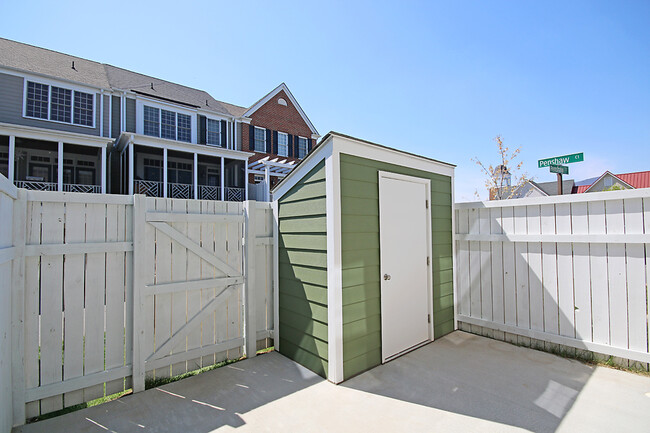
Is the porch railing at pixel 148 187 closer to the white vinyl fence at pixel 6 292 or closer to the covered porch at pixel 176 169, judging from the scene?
A: the covered porch at pixel 176 169

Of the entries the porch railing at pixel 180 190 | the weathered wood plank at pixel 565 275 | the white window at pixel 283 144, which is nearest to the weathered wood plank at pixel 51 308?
the weathered wood plank at pixel 565 275

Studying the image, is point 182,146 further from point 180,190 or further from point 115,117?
point 115,117

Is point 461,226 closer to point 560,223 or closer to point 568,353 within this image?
point 560,223

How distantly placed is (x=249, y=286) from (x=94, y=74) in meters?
13.9

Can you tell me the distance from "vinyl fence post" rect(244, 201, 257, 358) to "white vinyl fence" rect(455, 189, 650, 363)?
2.98 meters

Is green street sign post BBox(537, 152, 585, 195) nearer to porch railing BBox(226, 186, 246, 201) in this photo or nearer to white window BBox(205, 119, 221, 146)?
porch railing BBox(226, 186, 246, 201)

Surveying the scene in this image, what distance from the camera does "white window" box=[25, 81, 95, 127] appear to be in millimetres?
10375

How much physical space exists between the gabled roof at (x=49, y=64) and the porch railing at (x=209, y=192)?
5264 millimetres

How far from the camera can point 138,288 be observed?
8.80 feet

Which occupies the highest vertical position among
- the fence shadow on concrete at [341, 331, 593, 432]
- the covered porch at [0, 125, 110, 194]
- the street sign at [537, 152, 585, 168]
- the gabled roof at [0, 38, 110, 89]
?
the gabled roof at [0, 38, 110, 89]

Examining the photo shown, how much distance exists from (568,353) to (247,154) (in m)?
13.3

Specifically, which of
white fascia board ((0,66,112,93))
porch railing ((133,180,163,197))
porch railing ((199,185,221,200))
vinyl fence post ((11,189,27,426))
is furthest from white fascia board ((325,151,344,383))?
white fascia board ((0,66,112,93))

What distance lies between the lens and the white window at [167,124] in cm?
1269

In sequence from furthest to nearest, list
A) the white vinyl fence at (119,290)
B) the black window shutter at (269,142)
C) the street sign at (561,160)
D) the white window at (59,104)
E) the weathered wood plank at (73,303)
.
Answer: the black window shutter at (269,142)
the white window at (59,104)
the street sign at (561,160)
the weathered wood plank at (73,303)
the white vinyl fence at (119,290)
